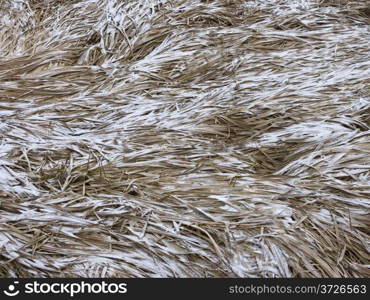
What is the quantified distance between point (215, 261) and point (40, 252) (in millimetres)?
696

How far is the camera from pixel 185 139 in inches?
122

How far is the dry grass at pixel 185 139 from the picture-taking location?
2.50m

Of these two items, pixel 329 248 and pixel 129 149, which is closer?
pixel 329 248

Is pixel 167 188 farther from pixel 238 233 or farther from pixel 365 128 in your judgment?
pixel 365 128

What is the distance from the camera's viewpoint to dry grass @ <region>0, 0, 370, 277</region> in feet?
8.21

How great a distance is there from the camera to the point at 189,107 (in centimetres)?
337

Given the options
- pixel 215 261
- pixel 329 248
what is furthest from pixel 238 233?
pixel 329 248

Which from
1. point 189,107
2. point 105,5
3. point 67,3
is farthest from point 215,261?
point 67,3

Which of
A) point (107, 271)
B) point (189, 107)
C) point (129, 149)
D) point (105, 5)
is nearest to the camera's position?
point (107, 271)

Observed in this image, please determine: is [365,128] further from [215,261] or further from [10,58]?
[10,58]

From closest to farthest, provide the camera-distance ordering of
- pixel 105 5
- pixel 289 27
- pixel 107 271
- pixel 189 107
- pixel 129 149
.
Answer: pixel 107 271 < pixel 129 149 < pixel 189 107 < pixel 289 27 < pixel 105 5

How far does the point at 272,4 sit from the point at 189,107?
50.0 inches

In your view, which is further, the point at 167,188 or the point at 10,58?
the point at 10,58

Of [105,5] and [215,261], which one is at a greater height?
[105,5]
